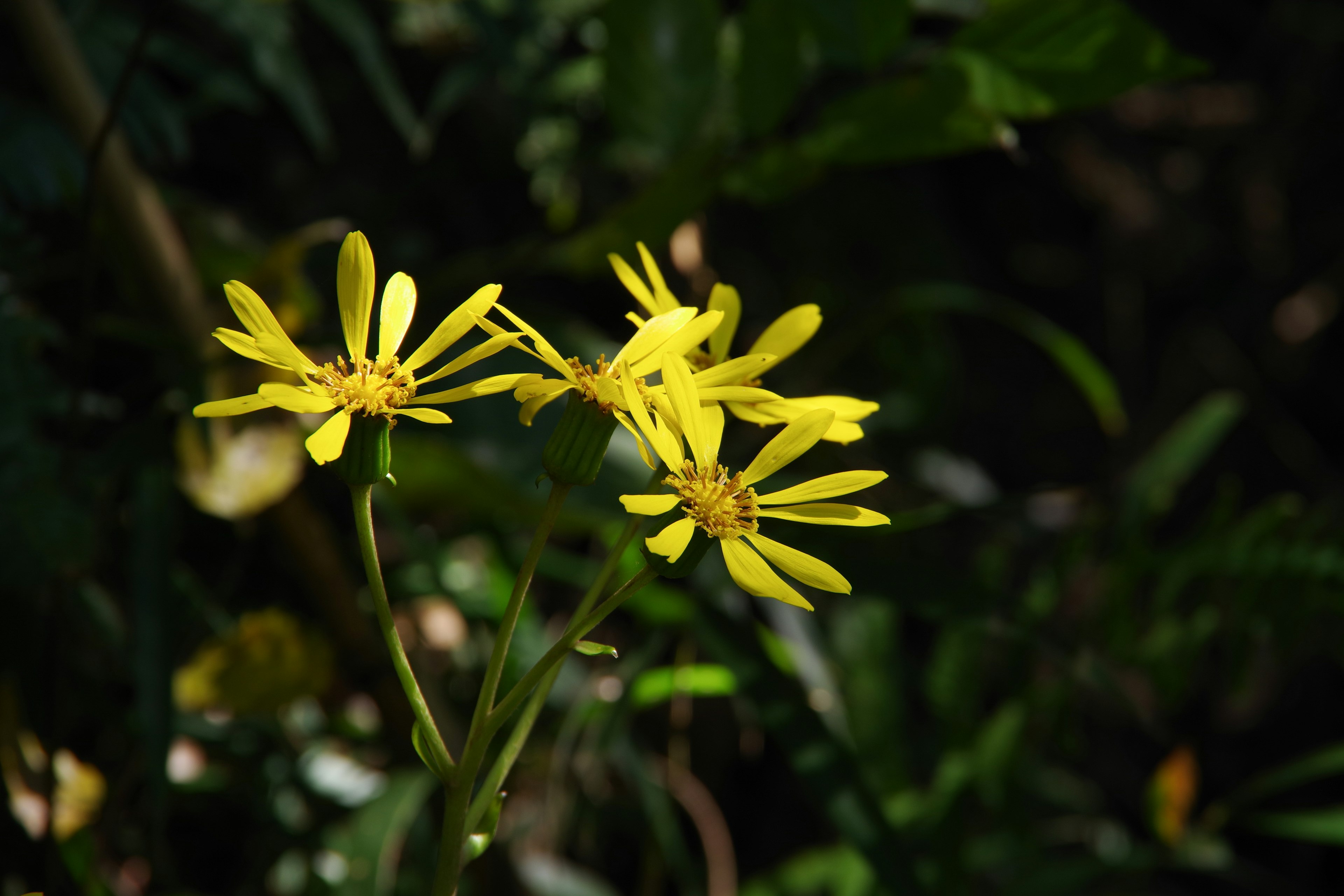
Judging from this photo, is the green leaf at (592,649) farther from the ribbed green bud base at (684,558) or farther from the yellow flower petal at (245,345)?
the yellow flower petal at (245,345)

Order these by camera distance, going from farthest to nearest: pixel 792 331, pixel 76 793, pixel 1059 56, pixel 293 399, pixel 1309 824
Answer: pixel 1309 824 → pixel 76 793 → pixel 1059 56 → pixel 792 331 → pixel 293 399

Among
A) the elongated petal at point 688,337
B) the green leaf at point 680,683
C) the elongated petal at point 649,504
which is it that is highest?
the green leaf at point 680,683

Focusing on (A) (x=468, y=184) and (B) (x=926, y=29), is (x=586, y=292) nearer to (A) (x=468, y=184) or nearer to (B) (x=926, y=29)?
(A) (x=468, y=184)

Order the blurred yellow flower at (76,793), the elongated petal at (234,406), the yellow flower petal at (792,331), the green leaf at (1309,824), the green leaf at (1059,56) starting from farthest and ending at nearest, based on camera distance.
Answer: the green leaf at (1309,824) < the blurred yellow flower at (76,793) < the green leaf at (1059,56) < the yellow flower petal at (792,331) < the elongated petal at (234,406)

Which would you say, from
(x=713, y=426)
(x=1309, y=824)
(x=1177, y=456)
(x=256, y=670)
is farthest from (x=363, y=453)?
(x=1309, y=824)

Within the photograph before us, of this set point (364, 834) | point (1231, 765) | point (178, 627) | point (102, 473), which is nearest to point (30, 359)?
point (102, 473)

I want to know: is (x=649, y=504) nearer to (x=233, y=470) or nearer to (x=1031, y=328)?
(x=233, y=470)

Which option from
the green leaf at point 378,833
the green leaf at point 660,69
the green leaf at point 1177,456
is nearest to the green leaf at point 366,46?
the green leaf at point 660,69
